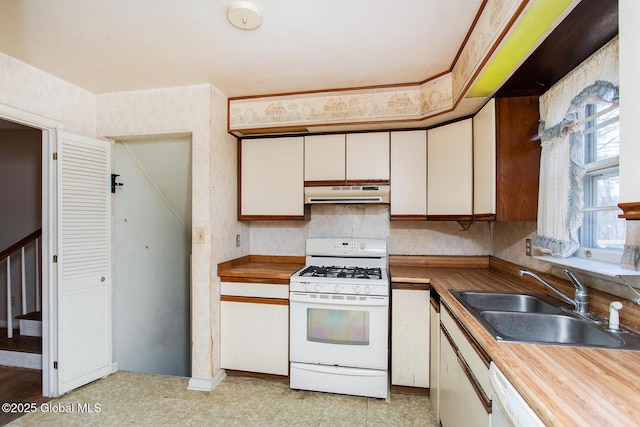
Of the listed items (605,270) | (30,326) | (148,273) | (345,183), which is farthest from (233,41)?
(30,326)

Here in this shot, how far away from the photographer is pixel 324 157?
262 centimetres

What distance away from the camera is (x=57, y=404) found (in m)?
2.10

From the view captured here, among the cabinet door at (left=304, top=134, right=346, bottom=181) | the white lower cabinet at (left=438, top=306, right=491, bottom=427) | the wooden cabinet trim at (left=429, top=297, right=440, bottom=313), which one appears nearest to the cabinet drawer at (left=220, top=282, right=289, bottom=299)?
the cabinet door at (left=304, top=134, right=346, bottom=181)

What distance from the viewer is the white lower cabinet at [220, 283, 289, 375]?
2.37m

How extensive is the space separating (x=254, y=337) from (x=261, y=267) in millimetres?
594

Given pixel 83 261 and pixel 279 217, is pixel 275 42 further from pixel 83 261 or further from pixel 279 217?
pixel 83 261

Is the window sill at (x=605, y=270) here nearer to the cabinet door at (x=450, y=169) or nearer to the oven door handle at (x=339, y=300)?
the cabinet door at (x=450, y=169)

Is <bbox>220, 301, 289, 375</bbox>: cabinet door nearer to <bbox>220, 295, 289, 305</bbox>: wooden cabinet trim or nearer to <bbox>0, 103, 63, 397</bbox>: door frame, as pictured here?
<bbox>220, 295, 289, 305</bbox>: wooden cabinet trim

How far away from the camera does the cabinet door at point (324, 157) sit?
2594 mm

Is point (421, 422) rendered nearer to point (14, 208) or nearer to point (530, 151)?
point (530, 151)

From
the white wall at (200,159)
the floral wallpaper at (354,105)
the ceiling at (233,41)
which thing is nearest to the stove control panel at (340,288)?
the white wall at (200,159)

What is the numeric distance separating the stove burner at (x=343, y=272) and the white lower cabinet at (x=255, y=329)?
0.27 metres

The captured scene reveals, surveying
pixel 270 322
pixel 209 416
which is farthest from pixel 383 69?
pixel 209 416

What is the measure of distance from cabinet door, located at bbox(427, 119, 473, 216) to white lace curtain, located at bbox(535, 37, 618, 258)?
530 mm
